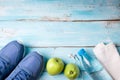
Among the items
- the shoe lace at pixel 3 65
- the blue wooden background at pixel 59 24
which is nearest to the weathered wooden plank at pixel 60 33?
the blue wooden background at pixel 59 24

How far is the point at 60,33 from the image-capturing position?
119cm

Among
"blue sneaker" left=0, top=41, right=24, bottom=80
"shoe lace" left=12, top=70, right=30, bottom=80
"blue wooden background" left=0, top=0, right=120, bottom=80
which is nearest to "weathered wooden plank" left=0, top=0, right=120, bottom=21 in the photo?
"blue wooden background" left=0, top=0, right=120, bottom=80

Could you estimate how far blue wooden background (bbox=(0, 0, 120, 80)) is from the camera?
1.18 meters

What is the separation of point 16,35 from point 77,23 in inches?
10.9

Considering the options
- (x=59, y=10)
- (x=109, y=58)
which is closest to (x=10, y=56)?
(x=59, y=10)

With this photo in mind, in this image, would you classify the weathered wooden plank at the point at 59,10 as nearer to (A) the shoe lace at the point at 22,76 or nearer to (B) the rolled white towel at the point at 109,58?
(B) the rolled white towel at the point at 109,58

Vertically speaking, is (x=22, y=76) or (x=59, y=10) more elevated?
(x=59, y=10)

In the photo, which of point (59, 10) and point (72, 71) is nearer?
point (72, 71)

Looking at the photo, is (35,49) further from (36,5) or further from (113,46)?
(113,46)

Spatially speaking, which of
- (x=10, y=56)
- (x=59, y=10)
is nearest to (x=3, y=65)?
(x=10, y=56)

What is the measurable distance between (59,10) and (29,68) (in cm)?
30

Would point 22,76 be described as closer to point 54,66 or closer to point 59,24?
point 54,66

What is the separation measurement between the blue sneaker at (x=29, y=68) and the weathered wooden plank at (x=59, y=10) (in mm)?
189

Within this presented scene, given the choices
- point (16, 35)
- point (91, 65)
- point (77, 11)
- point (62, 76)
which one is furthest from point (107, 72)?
point (16, 35)
